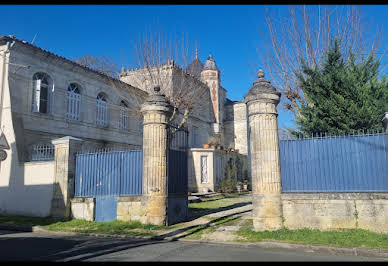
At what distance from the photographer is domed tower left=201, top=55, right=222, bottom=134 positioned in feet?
102

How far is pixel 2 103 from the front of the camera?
13797mm

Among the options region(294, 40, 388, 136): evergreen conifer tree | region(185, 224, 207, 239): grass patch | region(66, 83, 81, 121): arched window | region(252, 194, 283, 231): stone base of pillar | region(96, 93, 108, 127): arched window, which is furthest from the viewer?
region(96, 93, 108, 127): arched window

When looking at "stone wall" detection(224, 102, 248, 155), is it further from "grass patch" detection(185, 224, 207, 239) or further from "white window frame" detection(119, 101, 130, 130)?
"grass patch" detection(185, 224, 207, 239)

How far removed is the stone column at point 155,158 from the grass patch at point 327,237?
259 cm

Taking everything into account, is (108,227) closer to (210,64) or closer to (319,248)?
(319,248)

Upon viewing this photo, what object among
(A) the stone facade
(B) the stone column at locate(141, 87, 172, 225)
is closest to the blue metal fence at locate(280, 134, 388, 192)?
(B) the stone column at locate(141, 87, 172, 225)

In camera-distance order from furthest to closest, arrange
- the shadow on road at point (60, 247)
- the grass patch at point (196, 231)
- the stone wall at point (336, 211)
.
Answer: the grass patch at point (196, 231) < the stone wall at point (336, 211) < the shadow on road at point (60, 247)

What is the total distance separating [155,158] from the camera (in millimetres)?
9469

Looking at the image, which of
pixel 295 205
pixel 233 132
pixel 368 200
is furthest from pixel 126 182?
pixel 233 132

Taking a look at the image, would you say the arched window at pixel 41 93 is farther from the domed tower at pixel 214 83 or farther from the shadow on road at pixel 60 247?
the domed tower at pixel 214 83

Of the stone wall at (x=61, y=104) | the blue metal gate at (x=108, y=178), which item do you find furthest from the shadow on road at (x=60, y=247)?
the stone wall at (x=61, y=104)

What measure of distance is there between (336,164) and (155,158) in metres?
4.99

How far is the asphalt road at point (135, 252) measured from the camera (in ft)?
18.6

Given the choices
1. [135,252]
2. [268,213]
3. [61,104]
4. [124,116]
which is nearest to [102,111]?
[124,116]
